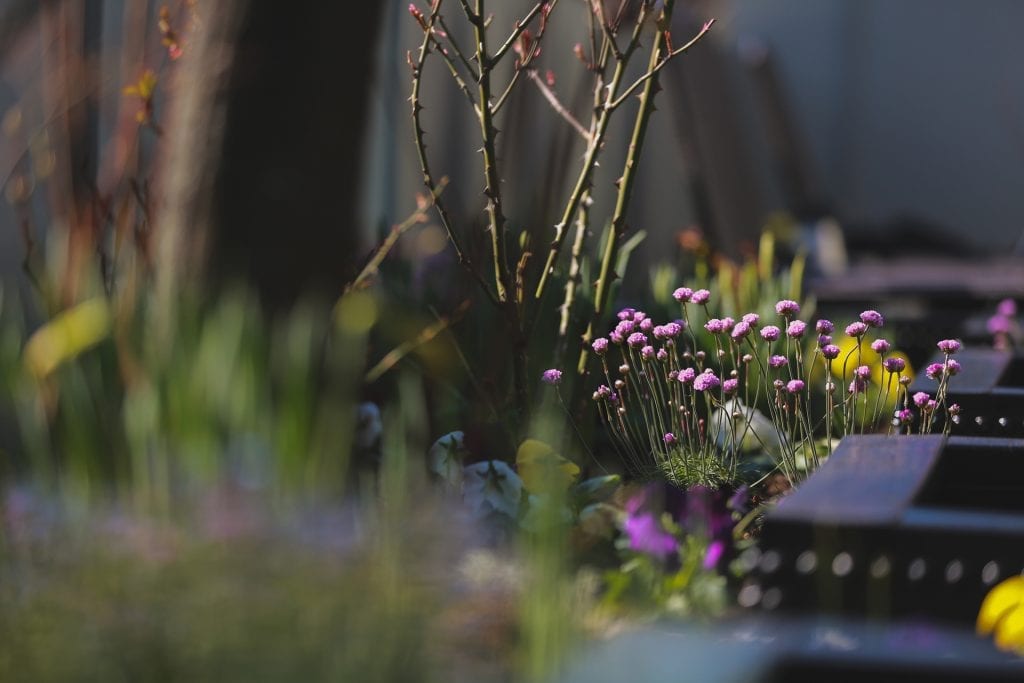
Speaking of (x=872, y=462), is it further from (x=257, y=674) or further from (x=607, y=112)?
(x=257, y=674)

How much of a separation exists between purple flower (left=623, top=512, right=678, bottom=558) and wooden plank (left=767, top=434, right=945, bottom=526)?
0.22m

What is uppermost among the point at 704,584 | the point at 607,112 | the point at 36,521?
the point at 607,112

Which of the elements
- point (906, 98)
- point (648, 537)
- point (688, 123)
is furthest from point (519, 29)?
point (906, 98)

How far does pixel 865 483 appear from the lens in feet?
7.04

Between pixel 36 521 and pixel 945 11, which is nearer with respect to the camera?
pixel 36 521

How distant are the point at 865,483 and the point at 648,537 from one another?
32cm

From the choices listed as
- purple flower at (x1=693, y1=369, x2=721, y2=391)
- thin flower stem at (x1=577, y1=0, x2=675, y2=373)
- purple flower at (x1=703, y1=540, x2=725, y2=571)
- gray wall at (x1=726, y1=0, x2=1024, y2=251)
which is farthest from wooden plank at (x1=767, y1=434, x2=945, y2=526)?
gray wall at (x1=726, y1=0, x2=1024, y2=251)

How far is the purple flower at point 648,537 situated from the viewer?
218cm

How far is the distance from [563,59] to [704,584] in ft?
20.8

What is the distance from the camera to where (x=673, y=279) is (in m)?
4.40

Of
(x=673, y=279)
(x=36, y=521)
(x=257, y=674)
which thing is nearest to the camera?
(x=257, y=674)

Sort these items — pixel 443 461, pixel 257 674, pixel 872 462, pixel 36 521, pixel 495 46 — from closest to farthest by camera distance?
pixel 257 674 → pixel 36 521 → pixel 872 462 → pixel 443 461 → pixel 495 46

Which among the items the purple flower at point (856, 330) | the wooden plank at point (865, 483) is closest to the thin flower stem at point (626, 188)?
the purple flower at point (856, 330)

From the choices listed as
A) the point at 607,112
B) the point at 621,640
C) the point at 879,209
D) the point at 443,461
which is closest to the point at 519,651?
the point at 621,640
